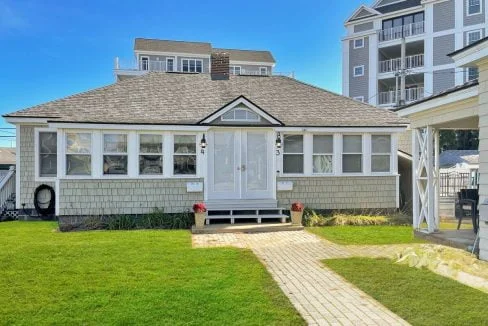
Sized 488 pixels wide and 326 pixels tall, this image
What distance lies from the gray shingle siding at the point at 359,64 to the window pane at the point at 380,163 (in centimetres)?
2540

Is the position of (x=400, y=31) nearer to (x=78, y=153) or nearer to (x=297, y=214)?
(x=297, y=214)

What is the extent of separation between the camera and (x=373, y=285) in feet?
19.7

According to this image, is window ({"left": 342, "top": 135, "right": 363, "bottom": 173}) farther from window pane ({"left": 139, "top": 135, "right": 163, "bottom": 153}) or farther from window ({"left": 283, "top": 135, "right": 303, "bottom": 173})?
window pane ({"left": 139, "top": 135, "right": 163, "bottom": 153})

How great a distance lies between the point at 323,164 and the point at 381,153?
213 cm

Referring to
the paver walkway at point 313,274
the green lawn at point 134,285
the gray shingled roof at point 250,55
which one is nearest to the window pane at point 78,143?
the green lawn at point 134,285

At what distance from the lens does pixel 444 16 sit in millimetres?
34062

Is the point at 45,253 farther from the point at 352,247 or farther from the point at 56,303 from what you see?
the point at 352,247

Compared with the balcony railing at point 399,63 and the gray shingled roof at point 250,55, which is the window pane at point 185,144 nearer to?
the balcony railing at point 399,63

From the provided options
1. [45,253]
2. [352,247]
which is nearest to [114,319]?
[45,253]

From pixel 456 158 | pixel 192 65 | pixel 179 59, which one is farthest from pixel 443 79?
pixel 179 59

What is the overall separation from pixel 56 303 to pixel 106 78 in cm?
3953

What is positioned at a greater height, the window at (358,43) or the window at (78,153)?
the window at (358,43)

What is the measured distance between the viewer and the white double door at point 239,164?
44.8 feet

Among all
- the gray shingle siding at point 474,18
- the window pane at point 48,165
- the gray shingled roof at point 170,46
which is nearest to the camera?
the window pane at point 48,165
